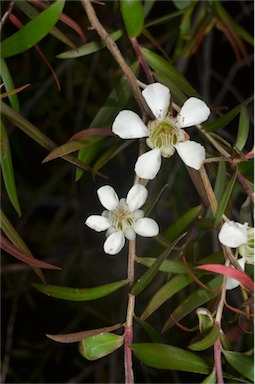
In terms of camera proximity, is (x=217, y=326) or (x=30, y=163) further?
(x=30, y=163)

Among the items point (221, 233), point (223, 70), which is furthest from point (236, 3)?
point (221, 233)

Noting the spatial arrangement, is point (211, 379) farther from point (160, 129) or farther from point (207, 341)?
point (160, 129)

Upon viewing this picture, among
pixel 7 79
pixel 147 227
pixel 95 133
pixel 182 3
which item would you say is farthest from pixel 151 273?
pixel 182 3

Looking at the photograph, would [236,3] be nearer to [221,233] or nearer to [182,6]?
[182,6]

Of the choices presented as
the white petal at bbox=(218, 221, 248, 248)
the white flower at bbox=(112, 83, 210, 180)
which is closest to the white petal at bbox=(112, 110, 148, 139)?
the white flower at bbox=(112, 83, 210, 180)

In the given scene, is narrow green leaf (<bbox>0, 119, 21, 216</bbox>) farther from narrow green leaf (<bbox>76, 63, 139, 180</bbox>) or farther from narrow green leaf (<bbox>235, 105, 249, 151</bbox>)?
narrow green leaf (<bbox>235, 105, 249, 151</bbox>)

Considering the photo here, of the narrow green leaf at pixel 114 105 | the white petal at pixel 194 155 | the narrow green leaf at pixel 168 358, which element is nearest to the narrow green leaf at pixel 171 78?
the narrow green leaf at pixel 114 105

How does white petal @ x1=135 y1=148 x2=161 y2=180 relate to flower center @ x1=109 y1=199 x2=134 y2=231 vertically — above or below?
above
